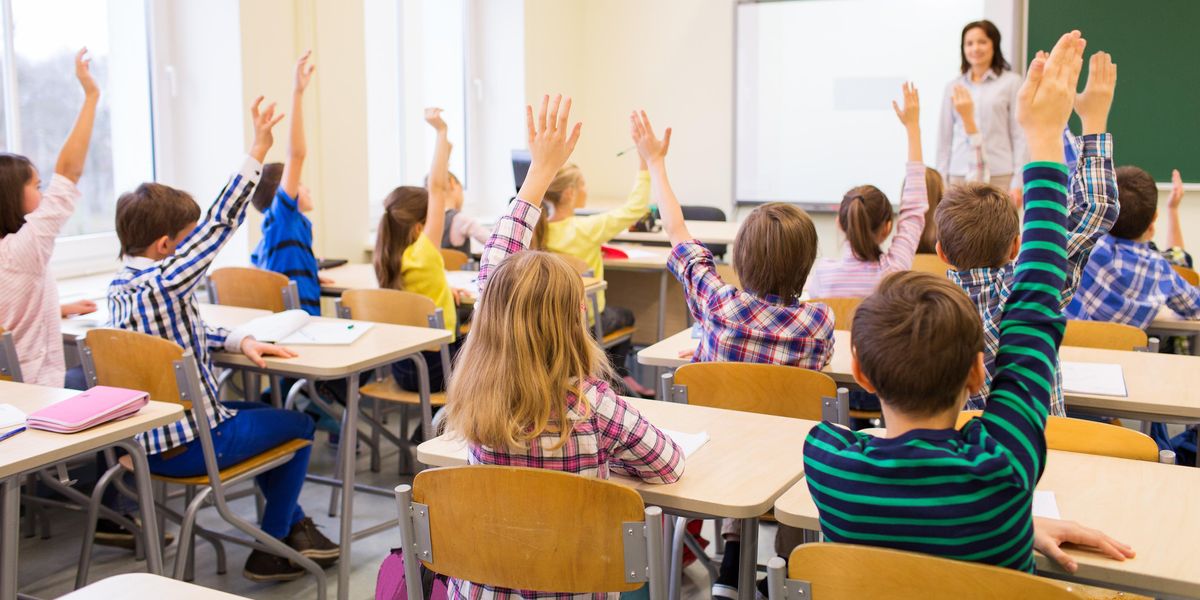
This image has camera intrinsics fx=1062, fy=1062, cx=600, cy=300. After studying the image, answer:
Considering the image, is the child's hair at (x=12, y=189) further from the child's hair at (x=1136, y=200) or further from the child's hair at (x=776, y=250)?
the child's hair at (x=1136, y=200)

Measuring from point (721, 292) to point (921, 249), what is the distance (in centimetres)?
186

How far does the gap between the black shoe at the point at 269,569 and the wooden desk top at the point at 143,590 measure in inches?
65.2

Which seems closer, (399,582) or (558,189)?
(399,582)

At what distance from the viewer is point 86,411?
6.95 ft

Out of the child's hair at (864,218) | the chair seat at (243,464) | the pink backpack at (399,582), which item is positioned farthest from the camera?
the child's hair at (864,218)

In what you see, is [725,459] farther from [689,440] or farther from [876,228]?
[876,228]

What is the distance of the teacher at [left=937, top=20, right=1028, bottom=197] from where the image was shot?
5.62 meters

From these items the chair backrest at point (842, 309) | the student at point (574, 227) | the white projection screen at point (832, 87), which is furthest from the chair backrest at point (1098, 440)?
the white projection screen at point (832, 87)

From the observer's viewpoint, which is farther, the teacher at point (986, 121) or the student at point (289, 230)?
the teacher at point (986, 121)

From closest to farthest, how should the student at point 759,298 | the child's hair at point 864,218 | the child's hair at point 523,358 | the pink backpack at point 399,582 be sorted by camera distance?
the child's hair at point 523,358, the pink backpack at point 399,582, the student at point 759,298, the child's hair at point 864,218

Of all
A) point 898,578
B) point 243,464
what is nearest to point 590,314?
point 243,464

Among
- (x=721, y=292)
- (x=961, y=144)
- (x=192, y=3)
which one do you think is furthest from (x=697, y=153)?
(x=721, y=292)

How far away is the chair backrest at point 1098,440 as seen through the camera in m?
1.96

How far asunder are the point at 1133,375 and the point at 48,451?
7.86ft
